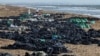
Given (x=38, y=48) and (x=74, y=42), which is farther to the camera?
(x=74, y=42)

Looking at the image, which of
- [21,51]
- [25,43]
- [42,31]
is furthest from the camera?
[42,31]

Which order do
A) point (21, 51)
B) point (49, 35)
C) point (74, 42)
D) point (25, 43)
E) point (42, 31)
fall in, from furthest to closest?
point (42, 31)
point (49, 35)
point (74, 42)
point (25, 43)
point (21, 51)

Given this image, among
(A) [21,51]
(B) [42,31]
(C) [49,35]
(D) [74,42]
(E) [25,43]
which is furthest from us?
(B) [42,31]

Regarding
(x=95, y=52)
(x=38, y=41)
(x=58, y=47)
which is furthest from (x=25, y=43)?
(x=95, y=52)

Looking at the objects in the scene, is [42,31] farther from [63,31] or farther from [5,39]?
[5,39]

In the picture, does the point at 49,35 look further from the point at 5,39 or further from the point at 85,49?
the point at 85,49

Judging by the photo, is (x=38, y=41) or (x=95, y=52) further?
(x=38, y=41)

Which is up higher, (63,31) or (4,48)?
(4,48)

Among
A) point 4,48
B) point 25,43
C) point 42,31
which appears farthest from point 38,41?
point 42,31

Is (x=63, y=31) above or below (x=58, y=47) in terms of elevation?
below
